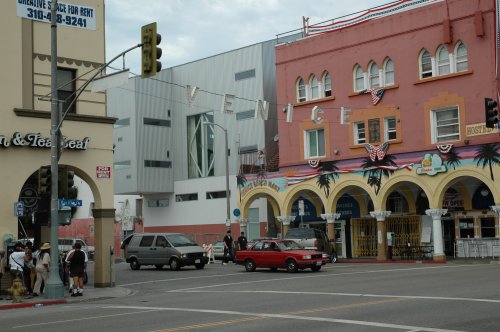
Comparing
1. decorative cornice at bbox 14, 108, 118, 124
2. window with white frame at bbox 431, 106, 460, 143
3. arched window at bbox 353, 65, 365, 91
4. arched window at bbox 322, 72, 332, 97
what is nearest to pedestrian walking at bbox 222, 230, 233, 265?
arched window at bbox 322, 72, 332, 97

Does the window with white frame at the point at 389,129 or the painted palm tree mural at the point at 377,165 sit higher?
the window with white frame at the point at 389,129

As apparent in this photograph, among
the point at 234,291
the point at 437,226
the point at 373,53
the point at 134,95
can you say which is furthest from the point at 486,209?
the point at 134,95

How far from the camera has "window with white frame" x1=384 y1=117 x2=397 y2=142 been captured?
38.8 m

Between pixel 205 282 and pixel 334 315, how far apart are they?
41.2 feet

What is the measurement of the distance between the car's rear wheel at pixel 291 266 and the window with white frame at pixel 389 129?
1192 cm

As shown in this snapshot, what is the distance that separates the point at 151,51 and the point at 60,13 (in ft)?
20.3

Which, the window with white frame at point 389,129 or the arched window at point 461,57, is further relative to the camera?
the window with white frame at point 389,129

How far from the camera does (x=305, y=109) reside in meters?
42.5

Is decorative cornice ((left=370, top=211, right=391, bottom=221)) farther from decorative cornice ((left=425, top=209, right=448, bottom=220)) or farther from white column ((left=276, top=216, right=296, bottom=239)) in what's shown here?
white column ((left=276, top=216, right=296, bottom=239))


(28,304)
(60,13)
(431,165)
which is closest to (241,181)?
(431,165)

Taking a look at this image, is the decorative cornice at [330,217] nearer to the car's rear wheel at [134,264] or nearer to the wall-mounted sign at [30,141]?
the car's rear wheel at [134,264]

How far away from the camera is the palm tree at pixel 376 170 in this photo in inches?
1499

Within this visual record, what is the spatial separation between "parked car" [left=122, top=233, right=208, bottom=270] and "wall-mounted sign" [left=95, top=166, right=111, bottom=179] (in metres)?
8.45

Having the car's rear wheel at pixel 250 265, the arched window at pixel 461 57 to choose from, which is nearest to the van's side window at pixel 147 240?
the car's rear wheel at pixel 250 265
